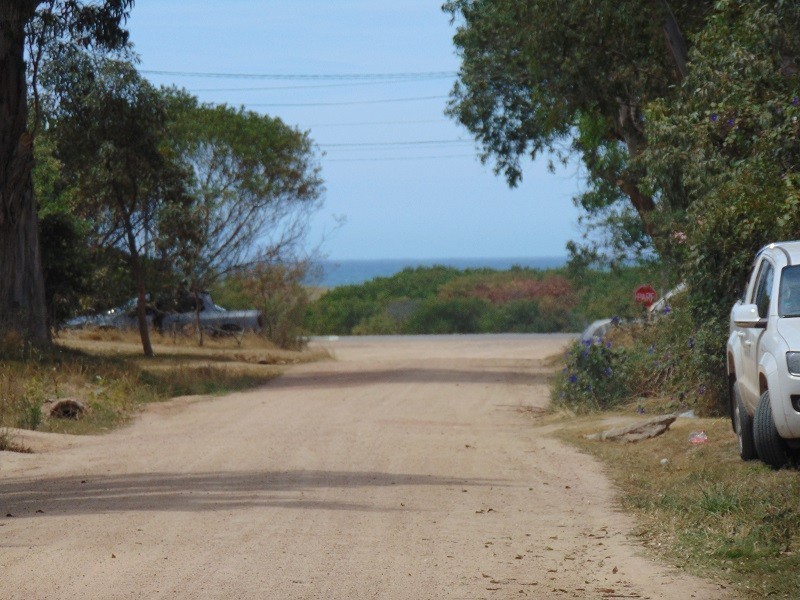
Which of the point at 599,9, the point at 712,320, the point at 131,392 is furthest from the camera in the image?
the point at 131,392

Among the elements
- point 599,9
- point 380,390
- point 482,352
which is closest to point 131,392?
point 380,390

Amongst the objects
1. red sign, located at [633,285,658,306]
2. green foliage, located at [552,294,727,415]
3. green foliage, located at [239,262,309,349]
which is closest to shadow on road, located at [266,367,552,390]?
red sign, located at [633,285,658,306]

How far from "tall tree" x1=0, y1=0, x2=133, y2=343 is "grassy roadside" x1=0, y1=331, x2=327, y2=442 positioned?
1322 millimetres

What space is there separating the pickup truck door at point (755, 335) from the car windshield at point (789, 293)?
0.42 ft

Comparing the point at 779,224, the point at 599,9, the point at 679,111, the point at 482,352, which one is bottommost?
the point at 482,352

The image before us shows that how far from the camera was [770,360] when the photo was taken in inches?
368

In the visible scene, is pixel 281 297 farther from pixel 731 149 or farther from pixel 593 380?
pixel 731 149

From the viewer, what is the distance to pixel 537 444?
14.2 meters

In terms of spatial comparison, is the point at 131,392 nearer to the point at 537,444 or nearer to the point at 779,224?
the point at 537,444

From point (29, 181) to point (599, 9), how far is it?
11.5 m

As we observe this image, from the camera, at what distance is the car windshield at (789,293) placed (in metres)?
9.80

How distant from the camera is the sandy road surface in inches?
264

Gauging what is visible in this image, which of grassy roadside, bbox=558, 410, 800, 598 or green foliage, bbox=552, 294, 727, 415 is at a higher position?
green foliage, bbox=552, 294, 727, 415

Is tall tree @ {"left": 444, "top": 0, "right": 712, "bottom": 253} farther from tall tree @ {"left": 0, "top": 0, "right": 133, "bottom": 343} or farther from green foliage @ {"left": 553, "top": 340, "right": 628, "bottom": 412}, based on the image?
tall tree @ {"left": 0, "top": 0, "right": 133, "bottom": 343}
